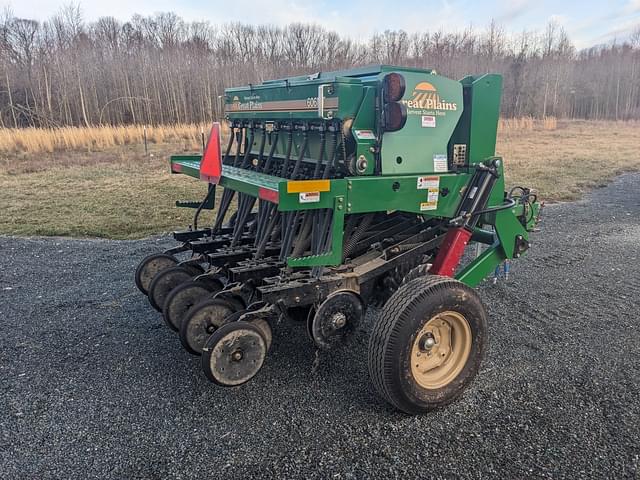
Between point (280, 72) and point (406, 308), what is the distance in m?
30.2

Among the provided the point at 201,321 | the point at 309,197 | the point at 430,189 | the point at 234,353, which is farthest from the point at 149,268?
the point at 430,189

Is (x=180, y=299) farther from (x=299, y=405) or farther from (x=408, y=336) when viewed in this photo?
(x=408, y=336)

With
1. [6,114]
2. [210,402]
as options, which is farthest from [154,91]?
[210,402]

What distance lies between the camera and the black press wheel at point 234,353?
304 centimetres

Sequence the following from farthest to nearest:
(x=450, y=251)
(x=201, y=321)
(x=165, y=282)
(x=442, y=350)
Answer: (x=165, y=282)
(x=450, y=251)
(x=201, y=321)
(x=442, y=350)

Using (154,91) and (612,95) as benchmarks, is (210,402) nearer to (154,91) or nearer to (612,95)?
(154,91)

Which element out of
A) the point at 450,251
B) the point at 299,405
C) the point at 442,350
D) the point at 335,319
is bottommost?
the point at 299,405

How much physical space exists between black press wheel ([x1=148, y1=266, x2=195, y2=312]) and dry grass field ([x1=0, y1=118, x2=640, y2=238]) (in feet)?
11.3

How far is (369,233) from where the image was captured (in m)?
3.88

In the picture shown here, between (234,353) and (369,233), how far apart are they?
1412 mm

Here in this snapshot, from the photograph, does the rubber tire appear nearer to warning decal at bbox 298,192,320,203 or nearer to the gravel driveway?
the gravel driveway

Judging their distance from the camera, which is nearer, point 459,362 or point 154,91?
point 459,362

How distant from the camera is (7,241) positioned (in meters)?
7.14

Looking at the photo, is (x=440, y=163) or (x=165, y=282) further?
(x=165, y=282)
